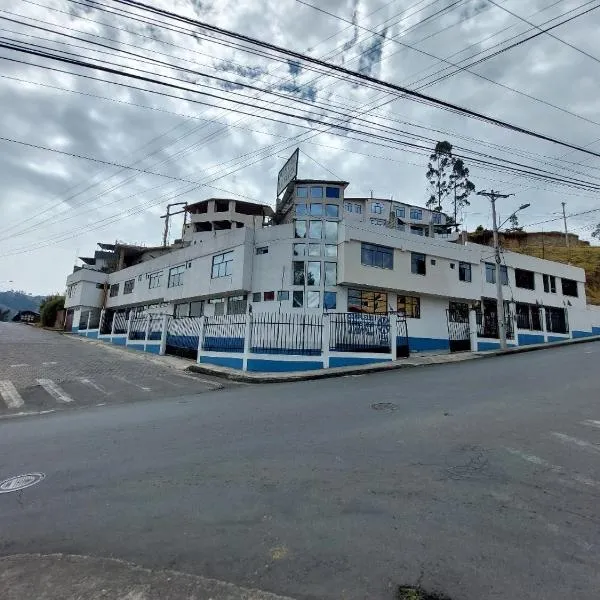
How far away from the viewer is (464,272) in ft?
102

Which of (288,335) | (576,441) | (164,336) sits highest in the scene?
(288,335)

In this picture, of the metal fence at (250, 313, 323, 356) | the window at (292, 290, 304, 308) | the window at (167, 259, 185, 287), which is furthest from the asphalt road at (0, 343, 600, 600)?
the window at (167, 259, 185, 287)

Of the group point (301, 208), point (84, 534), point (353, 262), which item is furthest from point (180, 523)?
point (301, 208)

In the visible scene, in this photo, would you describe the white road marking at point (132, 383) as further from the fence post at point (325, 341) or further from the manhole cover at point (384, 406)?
the manhole cover at point (384, 406)

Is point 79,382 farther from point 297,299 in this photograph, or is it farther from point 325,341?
point 297,299

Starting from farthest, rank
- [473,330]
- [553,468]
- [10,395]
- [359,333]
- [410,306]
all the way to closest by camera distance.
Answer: [410,306]
[473,330]
[359,333]
[10,395]
[553,468]

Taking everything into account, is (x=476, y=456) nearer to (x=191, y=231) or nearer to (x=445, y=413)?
(x=445, y=413)

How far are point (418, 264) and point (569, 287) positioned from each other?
72.8 ft

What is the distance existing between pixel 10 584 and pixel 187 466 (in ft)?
7.65

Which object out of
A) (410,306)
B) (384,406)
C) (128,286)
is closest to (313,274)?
(410,306)

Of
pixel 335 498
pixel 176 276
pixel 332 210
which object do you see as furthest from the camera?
pixel 176 276

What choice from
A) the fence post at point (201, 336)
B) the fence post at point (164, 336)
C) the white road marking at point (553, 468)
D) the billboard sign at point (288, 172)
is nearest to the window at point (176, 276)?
the fence post at point (164, 336)

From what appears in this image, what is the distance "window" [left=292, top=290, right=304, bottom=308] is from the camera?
1019 inches

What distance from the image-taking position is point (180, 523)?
3598 millimetres
